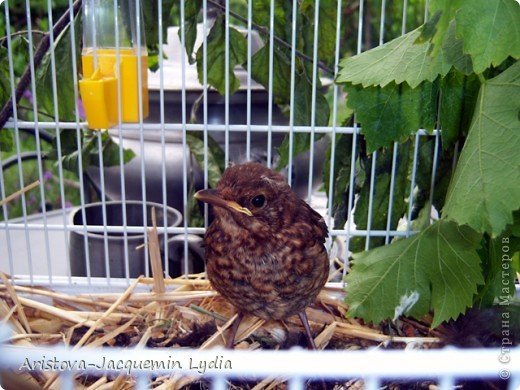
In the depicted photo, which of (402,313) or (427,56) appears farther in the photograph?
(402,313)

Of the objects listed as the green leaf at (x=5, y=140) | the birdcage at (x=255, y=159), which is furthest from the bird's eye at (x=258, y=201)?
the green leaf at (x=5, y=140)

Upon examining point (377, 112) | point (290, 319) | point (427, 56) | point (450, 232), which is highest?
point (427, 56)

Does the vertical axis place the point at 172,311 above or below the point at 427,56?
below

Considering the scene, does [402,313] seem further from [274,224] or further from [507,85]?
[507,85]

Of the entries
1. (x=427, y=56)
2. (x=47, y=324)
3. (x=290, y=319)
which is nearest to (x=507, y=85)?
(x=427, y=56)

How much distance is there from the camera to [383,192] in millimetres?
1672

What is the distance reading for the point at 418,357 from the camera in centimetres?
68

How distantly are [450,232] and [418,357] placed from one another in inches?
34.1

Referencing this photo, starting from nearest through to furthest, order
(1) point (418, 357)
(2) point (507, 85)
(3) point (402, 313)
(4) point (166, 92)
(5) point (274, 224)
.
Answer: (1) point (418, 357) → (2) point (507, 85) → (5) point (274, 224) → (3) point (402, 313) → (4) point (166, 92)

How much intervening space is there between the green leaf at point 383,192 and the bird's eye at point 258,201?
0.40 meters

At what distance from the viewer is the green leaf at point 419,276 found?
1.44 meters

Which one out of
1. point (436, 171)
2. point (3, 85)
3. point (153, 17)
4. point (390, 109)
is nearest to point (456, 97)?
point (390, 109)

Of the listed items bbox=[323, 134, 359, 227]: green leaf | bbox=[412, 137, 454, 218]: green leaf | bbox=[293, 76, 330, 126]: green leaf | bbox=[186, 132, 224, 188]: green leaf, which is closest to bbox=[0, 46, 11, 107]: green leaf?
bbox=[186, 132, 224, 188]: green leaf

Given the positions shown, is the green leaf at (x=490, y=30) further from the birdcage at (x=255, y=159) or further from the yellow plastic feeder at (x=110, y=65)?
the yellow plastic feeder at (x=110, y=65)
